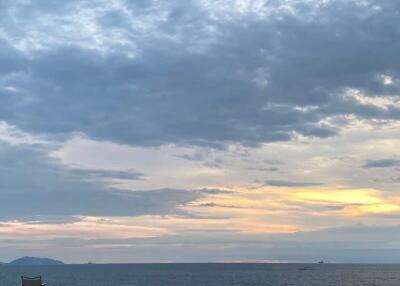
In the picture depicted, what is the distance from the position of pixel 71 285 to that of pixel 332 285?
75.0 meters

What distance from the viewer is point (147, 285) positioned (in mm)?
177500

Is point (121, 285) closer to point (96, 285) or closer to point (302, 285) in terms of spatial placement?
point (96, 285)

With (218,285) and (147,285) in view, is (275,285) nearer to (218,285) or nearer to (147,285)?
(218,285)

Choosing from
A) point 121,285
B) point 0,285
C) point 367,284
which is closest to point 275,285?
point 367,284

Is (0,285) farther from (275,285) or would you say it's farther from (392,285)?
(392,285)

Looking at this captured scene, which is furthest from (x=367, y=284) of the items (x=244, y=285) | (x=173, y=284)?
(x=173, y=284)

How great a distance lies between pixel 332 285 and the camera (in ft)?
569

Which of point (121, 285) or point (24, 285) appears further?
point (121, 285)

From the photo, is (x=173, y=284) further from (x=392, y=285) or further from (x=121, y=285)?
(x=392, y=285)

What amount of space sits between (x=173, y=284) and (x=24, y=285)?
10688 cm

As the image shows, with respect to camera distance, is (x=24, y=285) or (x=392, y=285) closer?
(x=24, y=285)

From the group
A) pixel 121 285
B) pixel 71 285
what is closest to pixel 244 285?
pixel 121 285

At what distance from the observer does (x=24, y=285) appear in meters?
76.2

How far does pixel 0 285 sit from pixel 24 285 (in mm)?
104360
